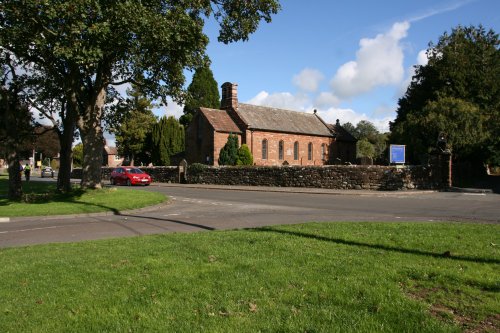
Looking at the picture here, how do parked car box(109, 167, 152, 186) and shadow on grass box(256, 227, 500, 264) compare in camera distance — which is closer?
shadow on grass box(256, 227, 500, 264)

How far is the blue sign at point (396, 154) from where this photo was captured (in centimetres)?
2991

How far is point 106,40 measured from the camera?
47.3ft

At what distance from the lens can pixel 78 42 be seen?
13.9 m

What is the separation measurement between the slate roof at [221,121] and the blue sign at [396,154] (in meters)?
23.6

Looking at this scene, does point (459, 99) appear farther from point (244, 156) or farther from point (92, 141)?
point (92, 141)

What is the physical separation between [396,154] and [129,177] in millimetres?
22436

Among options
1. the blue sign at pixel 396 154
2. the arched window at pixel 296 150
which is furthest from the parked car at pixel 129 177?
the arched window at pixel 296 150

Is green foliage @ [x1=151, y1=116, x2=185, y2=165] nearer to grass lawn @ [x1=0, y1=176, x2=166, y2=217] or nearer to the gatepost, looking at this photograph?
the gatepost

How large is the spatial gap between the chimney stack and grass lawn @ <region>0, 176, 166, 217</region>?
102 ft

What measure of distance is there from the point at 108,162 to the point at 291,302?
90110 mm

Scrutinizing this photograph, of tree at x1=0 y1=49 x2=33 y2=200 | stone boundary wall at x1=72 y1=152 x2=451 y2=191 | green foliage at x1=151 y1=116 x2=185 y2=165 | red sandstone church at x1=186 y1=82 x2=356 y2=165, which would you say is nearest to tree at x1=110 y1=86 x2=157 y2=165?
green foliage at x1=151 y1=116 x2=185 y2=165

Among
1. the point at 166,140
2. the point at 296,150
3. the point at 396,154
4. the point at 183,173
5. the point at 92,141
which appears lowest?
the point at 183,173

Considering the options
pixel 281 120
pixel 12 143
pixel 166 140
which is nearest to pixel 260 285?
pixel 12 143

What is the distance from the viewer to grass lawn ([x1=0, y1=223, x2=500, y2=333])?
442 cm
